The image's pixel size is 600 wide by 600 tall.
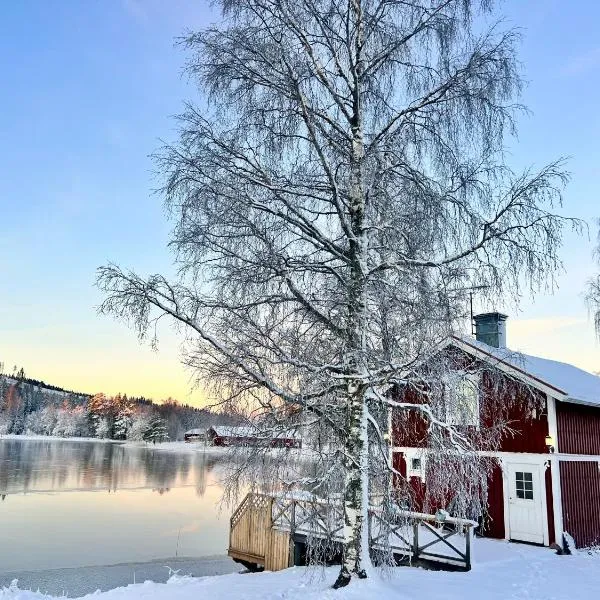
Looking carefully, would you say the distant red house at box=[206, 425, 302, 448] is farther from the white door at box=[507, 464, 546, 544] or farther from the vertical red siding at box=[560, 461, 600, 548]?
the vertical red siding at box=[560, 461, 600, 548]

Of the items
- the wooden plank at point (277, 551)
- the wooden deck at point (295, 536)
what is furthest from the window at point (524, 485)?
the wooden plank at point (277, 551)

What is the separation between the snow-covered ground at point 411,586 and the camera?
653cm

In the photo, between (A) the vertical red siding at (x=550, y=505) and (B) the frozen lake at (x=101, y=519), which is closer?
(A) the vertical red siding at (x=550, y=505)

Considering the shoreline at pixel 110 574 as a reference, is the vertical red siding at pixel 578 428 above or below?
above

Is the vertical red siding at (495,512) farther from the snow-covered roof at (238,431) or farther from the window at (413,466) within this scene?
the snow-covered roof at (238,431)

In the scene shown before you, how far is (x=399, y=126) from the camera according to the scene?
273 inches

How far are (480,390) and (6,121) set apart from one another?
53.1 ft

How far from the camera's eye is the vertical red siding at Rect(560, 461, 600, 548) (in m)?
11.9

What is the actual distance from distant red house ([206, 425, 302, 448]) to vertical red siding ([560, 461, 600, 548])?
793 cm

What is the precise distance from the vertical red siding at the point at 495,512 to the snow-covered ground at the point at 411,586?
2034mm

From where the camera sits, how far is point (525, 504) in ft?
39.4


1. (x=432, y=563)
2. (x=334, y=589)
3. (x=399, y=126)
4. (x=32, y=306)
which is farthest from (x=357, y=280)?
(x=32, y=306)

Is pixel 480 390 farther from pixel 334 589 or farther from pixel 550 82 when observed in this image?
pixel 550 82

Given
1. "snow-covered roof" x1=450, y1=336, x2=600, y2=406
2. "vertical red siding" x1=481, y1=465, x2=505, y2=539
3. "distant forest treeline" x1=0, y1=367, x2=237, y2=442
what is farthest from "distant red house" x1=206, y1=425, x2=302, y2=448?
"distant forest treeline" x1=0, y1=367, x2=237, y2=442
